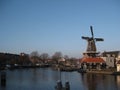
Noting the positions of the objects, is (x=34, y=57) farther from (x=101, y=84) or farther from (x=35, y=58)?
(x=101, y=84)

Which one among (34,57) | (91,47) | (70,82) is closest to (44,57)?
(34,57)

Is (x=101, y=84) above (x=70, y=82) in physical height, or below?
below

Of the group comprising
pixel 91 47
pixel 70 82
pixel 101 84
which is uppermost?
pixel 91 47

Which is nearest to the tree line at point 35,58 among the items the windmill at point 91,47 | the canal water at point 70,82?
the windmill at point 91,47

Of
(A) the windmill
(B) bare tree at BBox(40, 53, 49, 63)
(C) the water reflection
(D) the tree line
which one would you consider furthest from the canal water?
(B) bare tree at BBox(40, 53, 49, 63)

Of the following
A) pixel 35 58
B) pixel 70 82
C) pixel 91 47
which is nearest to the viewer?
pixel 70 82

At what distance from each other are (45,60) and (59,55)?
7.91 meters

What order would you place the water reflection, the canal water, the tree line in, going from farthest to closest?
the tree line
the canal water
the water reflection

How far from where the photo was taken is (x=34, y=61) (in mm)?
141125

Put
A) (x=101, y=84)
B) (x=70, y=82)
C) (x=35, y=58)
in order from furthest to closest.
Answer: (x=35, y=58) → (x=70, y=82) → (x=101, y=84)

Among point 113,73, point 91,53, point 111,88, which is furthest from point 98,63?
point 111,88

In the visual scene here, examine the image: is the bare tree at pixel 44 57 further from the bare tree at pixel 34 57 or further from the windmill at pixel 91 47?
the windmill at pixel 91 47

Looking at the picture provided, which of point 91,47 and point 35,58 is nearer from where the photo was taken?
point 91,47

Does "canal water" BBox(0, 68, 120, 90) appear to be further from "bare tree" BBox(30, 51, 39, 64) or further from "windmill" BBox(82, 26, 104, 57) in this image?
"bare tree" BBox(30, 51, 39, 64)
